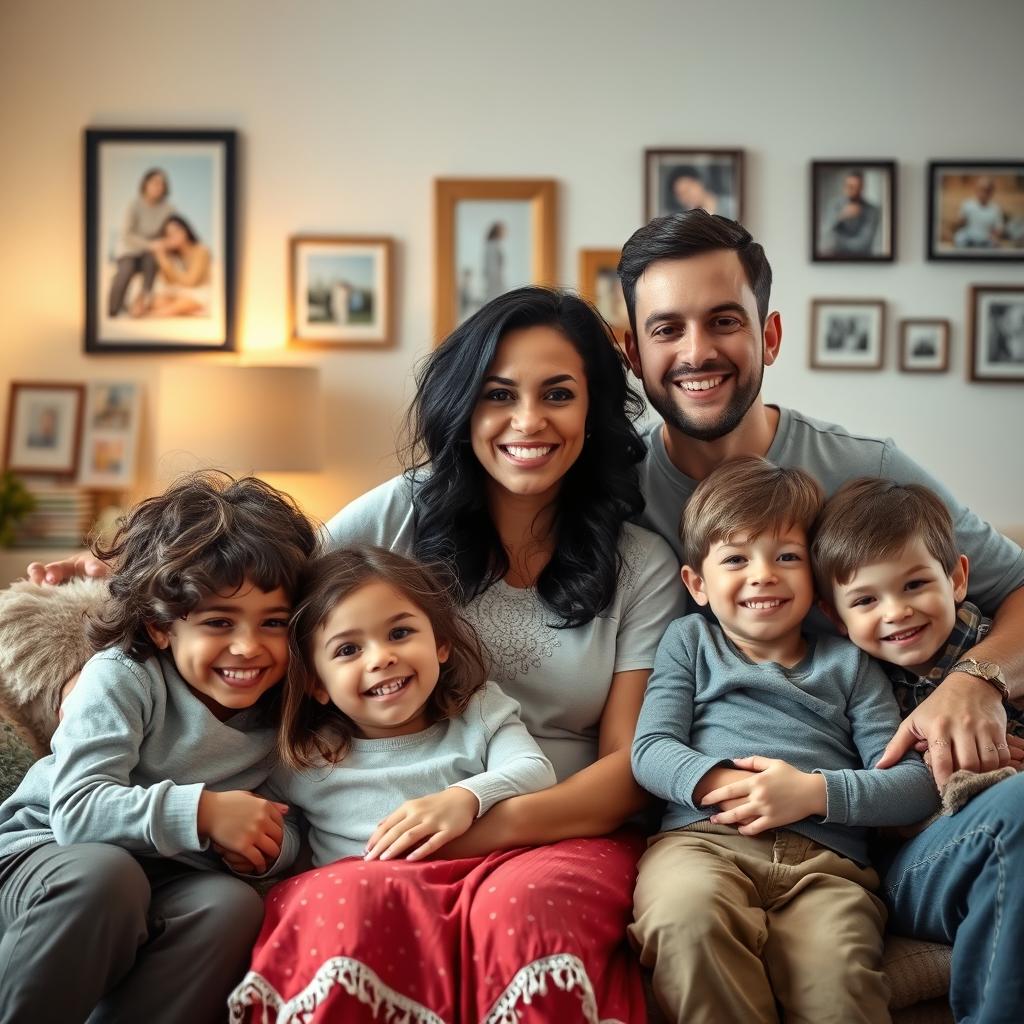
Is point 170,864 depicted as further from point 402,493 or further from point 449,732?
point 402,493

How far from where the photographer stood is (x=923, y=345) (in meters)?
4.54

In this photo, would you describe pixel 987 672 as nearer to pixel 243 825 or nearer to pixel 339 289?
pixel 243 825

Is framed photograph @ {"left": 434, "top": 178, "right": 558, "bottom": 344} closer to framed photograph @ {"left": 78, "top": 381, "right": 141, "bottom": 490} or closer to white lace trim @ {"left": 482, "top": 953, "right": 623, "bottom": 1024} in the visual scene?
framed photograph @ {"left": 78, "top": 381, "right": 141, "bottom": 490}

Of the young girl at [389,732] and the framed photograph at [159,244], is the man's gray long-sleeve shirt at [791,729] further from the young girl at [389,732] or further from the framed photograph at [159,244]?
the framed photograph at [159,244]

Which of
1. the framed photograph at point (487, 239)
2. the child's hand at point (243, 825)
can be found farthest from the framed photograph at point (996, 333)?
the child's hand at point (243, 825)

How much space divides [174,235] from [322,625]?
319cm

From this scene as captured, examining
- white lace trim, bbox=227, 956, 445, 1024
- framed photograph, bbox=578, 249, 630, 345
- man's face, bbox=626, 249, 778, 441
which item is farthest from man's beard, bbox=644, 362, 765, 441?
framed photograph, bbox=578, 249, 630, 345

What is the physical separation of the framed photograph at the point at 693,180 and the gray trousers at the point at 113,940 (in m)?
3.54

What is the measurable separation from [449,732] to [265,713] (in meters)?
0.27

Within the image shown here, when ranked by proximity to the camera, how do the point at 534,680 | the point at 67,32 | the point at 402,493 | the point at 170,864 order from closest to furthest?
the point at 170,864, the point at 534,680, the point at 402,493, the point at 67,32

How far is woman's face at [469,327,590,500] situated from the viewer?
1.87 m

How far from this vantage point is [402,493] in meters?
2.04

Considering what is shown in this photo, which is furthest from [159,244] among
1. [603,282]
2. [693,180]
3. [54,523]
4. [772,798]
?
[772,798]

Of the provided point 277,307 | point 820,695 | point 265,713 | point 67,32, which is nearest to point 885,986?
point 820,695
